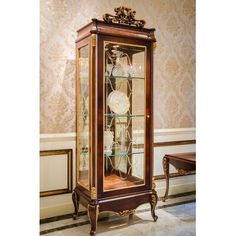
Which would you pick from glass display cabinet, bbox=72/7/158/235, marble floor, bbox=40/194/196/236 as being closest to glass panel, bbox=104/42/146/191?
glass display cabinet, bbox=72/7/158/235

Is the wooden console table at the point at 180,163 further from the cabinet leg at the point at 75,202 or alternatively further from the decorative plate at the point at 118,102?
the cabinet leg at the point at 75,202

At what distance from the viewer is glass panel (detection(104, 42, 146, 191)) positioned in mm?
2402

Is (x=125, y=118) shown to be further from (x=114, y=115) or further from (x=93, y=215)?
(x=93, y=215)

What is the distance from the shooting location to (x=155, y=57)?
3.29 meters

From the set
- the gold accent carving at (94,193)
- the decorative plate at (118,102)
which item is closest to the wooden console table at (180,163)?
the decorative plate at (118,102)

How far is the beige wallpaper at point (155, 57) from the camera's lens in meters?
2.64

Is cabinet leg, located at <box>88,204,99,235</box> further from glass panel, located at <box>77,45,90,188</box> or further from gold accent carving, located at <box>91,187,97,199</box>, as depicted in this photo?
glass panel, located at <box>77,45,90,188</box>

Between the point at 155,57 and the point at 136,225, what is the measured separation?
192 centimetres

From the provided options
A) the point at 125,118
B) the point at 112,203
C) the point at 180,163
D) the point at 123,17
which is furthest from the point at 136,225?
the point at 123,17

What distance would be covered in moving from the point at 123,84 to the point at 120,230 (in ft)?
4.35

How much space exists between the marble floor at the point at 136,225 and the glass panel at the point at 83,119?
15.8 inches
